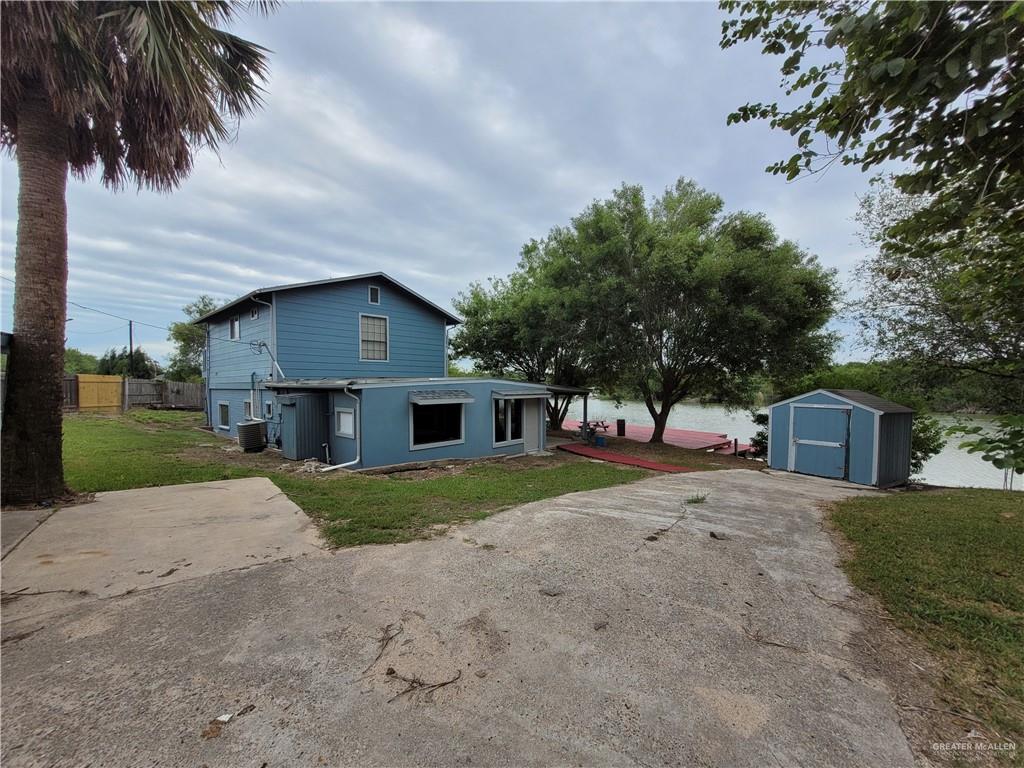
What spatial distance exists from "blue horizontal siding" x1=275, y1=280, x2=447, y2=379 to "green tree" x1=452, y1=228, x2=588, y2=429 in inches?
152

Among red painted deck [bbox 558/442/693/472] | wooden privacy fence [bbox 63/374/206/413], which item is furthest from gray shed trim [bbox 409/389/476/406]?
wooden privacy fence [bbox 63/374/206/413]

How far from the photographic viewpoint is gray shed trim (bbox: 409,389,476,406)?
9.91 meters

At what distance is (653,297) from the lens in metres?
12.9

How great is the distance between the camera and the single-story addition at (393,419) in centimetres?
941

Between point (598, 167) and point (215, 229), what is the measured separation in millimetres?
13348

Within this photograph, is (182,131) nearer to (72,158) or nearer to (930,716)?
(72,158)

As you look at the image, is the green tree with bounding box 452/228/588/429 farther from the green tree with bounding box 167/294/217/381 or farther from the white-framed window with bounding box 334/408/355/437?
the green tree with bounding box 167/294/217/381

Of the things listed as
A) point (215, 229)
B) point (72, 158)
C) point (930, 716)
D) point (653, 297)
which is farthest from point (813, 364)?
point (215, 229)

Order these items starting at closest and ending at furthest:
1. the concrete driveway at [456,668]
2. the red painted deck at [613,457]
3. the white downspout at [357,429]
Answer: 1. the concrete driveway at [456,668]
2. the white downspout at [357,429]
3. the red painted deck at [613,457]

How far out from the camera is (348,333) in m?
12.7

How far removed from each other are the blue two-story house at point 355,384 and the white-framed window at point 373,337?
3 centimetres

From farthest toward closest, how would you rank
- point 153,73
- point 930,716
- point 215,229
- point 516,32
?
point 215,229 → point 516,32 → point 153,73 → point 930,716

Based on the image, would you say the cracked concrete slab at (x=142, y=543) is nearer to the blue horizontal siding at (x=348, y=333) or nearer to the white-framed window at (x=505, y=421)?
the blue horizontal siding at (x=348, y=333)

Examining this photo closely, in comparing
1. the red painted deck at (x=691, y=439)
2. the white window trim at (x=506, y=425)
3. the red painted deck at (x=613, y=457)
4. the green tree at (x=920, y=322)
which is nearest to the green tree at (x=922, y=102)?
the green tree at (x=920, y=322)
